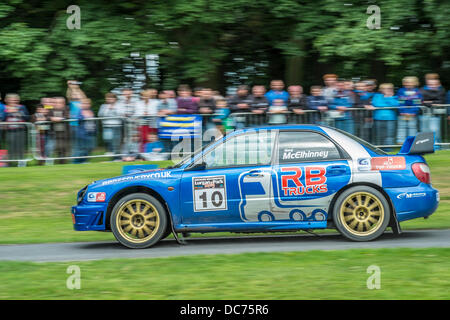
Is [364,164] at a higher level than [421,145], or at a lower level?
lower

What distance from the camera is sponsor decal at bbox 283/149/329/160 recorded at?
9406 millimetres

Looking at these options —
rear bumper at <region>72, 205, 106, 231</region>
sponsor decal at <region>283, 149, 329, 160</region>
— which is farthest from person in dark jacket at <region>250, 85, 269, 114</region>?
rear bumper at <region>72, 205, 106, 231</region>

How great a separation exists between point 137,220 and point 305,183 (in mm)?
2170

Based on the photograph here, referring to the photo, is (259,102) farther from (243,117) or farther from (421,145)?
(421,145)

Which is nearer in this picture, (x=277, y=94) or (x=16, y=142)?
(x=16, y=142)

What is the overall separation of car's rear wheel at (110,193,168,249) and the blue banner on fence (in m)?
6.39

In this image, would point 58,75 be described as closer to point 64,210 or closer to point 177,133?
point 177,133

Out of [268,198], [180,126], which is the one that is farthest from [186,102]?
[268,198]

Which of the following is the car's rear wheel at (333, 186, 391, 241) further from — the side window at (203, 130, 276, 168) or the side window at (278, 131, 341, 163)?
the side window at (203, 130, 276, 168)

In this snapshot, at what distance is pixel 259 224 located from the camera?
9281mm

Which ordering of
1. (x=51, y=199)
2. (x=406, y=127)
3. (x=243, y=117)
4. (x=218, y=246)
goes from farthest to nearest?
1. (x=243, y=117)
2. (x=406, y=127)
3. (x=51, y=199)
4. (x=218, y=246)

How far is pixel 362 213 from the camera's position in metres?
Result: 9.27

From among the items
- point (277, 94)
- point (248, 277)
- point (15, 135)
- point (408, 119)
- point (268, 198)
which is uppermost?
point (277, 94)

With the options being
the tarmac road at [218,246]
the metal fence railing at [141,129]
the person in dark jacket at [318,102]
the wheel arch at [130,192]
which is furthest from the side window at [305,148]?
the person in dark jacket at [318,102]
